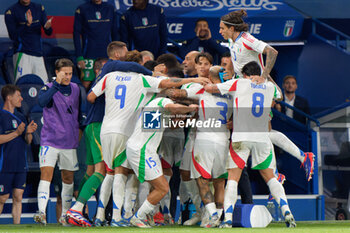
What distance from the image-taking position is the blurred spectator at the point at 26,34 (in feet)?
35.7

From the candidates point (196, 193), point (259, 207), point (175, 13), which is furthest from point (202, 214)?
point (175, 13)

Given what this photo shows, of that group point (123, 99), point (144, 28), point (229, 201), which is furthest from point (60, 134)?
point (144, 28)

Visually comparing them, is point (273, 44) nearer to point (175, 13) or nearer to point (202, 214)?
point (175, 13)

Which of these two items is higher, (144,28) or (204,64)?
(144,28)

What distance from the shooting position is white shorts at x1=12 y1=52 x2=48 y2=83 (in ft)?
35.6

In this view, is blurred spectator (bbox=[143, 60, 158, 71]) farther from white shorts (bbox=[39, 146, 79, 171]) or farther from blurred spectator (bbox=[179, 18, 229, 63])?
blurred spectator (bbox=[179, 18, 229, 63])

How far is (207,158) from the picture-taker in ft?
24.3

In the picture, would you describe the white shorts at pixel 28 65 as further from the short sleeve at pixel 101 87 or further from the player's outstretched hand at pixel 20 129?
the short sleeve at pixel 101 87

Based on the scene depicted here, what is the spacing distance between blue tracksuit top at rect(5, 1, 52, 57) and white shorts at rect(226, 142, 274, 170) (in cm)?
496

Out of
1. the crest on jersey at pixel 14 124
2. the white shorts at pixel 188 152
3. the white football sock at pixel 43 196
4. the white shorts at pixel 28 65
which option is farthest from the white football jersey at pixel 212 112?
the white shorts at pixel 28 65

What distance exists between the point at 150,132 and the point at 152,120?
0.14 metres

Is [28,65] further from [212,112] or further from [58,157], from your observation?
[212,112]

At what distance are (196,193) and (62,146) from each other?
180cm

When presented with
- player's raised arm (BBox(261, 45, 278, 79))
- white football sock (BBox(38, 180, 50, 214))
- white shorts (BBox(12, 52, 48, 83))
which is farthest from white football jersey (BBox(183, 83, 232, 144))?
white shorts (BBox(12, 52, 48, 83))
